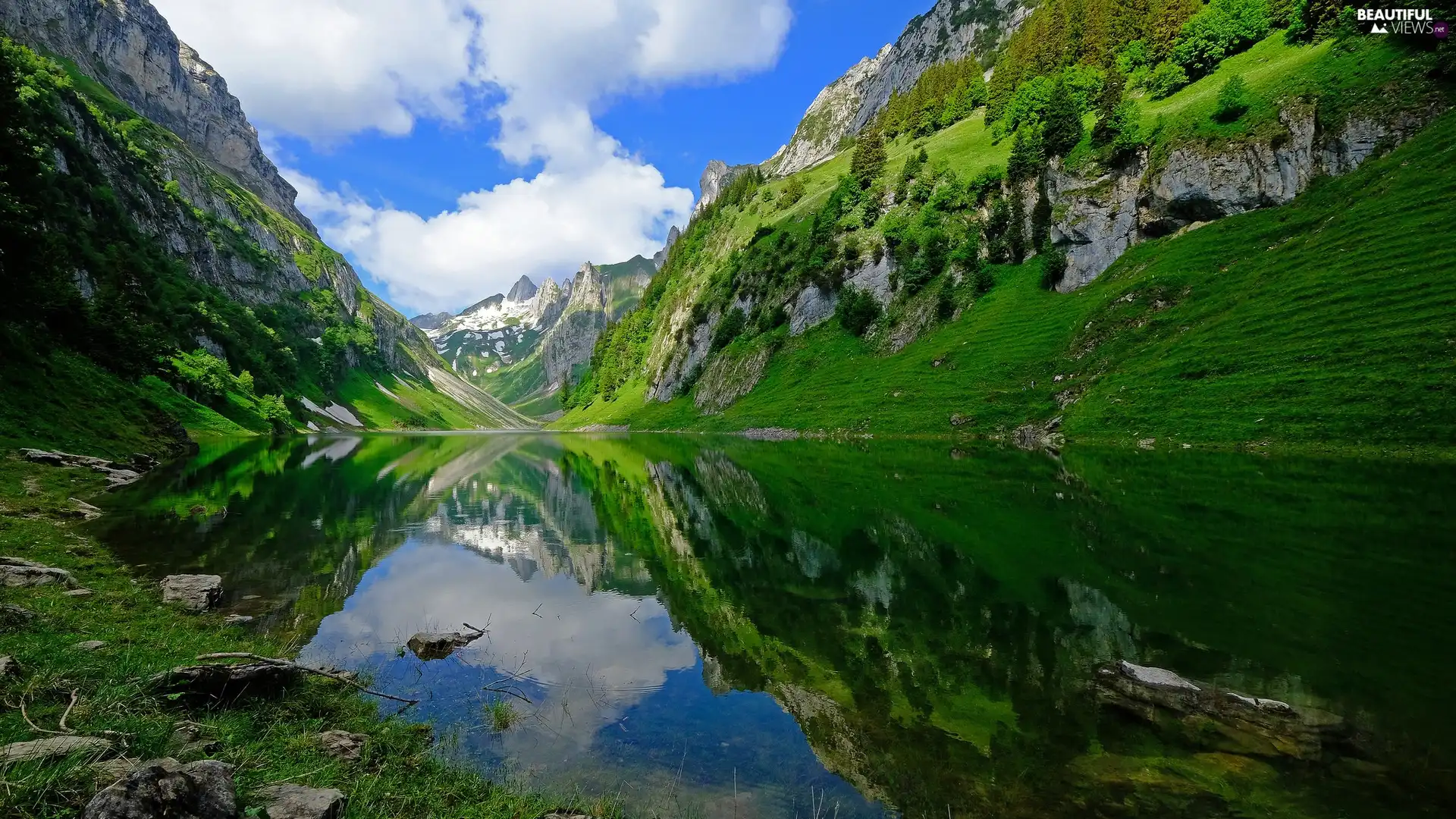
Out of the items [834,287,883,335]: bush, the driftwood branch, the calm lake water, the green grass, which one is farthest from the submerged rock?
[834,287,883,335]: bush

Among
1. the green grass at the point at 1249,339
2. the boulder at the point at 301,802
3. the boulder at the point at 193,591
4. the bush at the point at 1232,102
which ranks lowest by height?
the boulder at the point at 193,591

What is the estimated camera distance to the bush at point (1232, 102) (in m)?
57.0

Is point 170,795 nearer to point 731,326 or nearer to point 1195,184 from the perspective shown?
point 1195,184

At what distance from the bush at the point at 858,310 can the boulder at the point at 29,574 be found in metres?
84.2

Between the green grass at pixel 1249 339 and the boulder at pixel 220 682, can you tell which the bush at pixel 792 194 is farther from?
the boulder at pixel 220 682

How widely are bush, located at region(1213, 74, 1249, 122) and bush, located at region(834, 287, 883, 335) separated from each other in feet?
138

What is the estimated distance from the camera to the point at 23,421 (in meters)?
31.5

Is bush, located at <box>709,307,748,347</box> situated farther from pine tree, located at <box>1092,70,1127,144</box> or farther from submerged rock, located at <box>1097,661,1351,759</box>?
submerged rock, located at <box>1097,661,1351,759</box>

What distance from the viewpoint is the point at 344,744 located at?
7906 millimetres

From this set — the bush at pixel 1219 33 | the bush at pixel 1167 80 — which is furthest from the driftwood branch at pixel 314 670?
the bush at pixel 1219 33

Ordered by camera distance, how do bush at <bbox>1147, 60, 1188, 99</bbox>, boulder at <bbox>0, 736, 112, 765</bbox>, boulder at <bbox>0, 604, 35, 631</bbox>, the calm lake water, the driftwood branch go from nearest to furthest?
boulder at <bbox>0, 736, 112, 765</bbox>
the calm lake water
boulder at <bbox>0, 604, 35, 631</bbox>
the driftwood branch
bush at <bbox>1147, 60, 1188, 99</bbox>

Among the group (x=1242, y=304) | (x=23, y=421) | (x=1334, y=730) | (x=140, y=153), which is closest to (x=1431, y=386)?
(x=1242, y=304)

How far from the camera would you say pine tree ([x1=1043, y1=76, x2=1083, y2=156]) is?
238 ft

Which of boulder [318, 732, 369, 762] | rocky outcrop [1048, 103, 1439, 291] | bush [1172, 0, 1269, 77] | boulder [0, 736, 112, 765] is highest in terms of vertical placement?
bush [1172, 0, 1269, 77]
